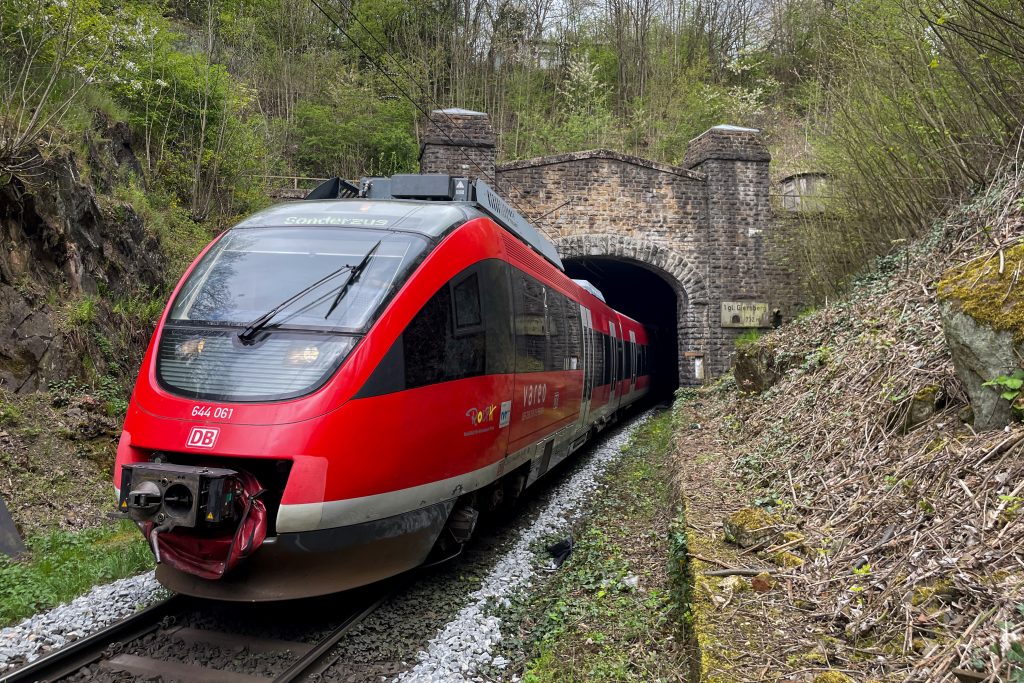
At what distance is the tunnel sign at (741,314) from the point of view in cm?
1628

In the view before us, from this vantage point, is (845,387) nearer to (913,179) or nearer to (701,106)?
(913,179)

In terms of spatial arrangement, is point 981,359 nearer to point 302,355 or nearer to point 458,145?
point 302,355

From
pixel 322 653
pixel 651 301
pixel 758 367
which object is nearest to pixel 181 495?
pixel 322 653

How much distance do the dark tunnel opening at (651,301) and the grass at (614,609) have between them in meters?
14.9

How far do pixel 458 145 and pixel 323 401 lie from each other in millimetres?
12281

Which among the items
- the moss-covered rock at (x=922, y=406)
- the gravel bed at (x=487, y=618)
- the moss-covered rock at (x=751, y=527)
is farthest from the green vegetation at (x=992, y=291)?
the gravel bed at (x=487, y=618)

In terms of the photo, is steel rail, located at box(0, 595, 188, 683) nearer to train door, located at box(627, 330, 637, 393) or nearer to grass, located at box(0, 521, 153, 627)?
grass, located at box(0, 521, 153, 627)

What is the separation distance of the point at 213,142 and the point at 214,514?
12.6 meters

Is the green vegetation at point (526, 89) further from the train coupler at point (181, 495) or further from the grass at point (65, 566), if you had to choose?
the train coupler at point (181, 495)

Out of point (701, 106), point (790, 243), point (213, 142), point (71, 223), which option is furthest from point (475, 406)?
point (701, 106)

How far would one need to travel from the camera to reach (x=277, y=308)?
4254 mm

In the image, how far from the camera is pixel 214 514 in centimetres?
352

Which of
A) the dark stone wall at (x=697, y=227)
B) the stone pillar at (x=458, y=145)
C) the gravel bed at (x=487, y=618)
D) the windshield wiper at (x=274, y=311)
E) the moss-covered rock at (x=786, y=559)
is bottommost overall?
the gravel bed at (x=487, y=618)

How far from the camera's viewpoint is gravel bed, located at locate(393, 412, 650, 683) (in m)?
3.69
